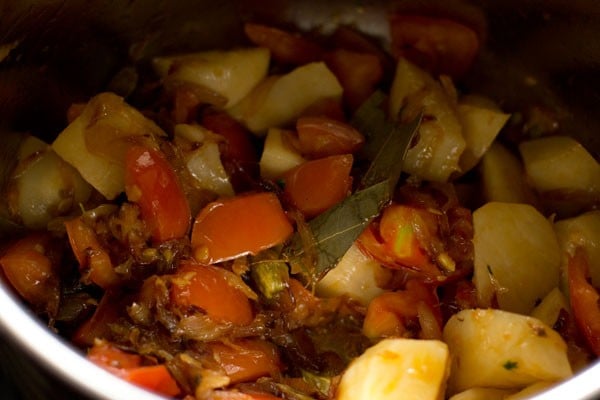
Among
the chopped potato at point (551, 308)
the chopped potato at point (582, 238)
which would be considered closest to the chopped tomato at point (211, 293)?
the chopped potato at point (551, 308)

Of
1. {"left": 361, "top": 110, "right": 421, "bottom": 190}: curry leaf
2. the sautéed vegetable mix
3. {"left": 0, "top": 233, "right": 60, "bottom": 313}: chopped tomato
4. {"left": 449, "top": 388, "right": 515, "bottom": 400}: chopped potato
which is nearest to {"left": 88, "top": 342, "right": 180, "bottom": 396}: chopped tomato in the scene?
the sautéed vegetable mix

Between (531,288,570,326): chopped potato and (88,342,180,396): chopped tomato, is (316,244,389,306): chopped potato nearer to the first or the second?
(531,288,570,326): chopped potato

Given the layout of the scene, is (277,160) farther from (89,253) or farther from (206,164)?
(89,253)

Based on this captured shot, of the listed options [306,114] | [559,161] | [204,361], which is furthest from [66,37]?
[559,161]

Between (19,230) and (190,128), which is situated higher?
(190,128)

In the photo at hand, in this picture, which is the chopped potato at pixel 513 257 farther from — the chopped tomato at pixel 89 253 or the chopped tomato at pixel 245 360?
the chopped tomato at pixel 89 253

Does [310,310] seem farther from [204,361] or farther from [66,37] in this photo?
[66,37]
